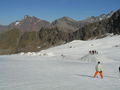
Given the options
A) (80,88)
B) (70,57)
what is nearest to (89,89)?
(80,88)

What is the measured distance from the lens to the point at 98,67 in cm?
2144

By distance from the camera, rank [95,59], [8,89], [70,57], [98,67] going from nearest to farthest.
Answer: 1. [8,89]
2. [98,67]
3. [95,59]
4. [70,57]

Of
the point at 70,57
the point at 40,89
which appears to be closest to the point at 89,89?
the point at 40,89

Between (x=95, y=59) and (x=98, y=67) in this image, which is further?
(x=95, y=59)

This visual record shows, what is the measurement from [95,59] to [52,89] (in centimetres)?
3206

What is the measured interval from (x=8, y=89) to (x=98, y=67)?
9.09m

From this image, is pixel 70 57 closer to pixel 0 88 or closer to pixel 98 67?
pixel 98 67

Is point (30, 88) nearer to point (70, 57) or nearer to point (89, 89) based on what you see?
point (89, 89)

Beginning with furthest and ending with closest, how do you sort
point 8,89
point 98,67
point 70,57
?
point 70,57 < point 98,67 < point 8,89

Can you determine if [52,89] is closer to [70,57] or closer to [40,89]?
[40,89]

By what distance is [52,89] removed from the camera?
15.3 metres

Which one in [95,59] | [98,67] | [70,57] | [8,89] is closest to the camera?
[8,89]

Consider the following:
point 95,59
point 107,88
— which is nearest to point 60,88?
point 107,88

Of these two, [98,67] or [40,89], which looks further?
[98,67]
